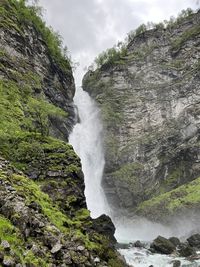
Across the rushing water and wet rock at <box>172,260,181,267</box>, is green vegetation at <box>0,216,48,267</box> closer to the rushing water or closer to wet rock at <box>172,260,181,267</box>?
wet rock at <box>172,260,181,267</box>

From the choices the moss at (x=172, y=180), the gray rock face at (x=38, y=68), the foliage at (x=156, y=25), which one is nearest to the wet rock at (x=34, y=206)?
the gray rock face at (x=38, y=68)

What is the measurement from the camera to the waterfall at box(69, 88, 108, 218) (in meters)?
65.8

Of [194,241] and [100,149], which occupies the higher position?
[100,149]

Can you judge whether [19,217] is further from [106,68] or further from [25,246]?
[106,68]

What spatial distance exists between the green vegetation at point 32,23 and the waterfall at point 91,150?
13.7m

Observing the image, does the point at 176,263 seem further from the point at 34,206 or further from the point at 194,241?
the point at 34,206

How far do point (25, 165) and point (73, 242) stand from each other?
983cm

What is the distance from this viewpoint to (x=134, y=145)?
255ft

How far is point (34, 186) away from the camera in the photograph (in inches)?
884

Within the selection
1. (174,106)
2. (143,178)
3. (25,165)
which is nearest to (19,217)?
(25,165)

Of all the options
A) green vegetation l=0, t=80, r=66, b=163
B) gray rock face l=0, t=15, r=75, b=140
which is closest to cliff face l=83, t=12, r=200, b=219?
gray rock face l=0, t=15, r=75, b=140

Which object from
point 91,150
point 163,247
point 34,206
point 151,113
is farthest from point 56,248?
point 151,113

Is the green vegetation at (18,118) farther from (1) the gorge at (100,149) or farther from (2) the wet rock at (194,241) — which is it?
(2) the wet rock at (194,241)

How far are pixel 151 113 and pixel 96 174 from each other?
71.1 ft
